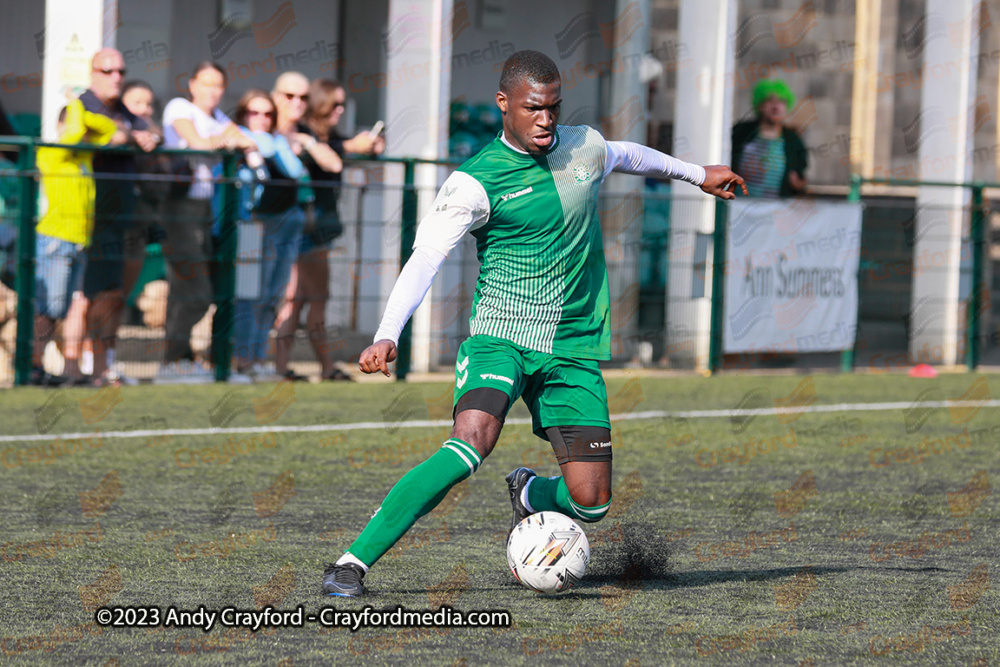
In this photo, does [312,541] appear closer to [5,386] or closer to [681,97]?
[5,386]

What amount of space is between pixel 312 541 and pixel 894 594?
2.32 metres

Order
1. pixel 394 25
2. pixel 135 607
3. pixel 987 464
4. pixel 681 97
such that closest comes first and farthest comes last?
pixel 135 607, pixel 987 464, pixel 394 25, pixel 681 97

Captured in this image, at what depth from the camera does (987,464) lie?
883 cm

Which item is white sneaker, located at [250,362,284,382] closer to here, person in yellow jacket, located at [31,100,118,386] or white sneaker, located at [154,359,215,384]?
white sneaker, located at [154,359,215,384]

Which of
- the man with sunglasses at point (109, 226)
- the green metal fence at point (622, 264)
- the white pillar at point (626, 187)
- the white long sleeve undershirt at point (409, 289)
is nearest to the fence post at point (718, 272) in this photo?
the green metal fence at point (622, 264)

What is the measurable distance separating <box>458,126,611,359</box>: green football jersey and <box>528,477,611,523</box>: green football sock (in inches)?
21.9

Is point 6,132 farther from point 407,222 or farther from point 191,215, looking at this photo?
point 407,222

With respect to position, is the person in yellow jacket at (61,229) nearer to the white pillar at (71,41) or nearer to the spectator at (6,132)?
the spectator at (6,132)

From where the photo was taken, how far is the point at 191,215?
1174 centimetres

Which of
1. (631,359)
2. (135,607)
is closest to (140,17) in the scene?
(631,359)

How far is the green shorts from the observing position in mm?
5293

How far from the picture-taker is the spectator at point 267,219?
1187 centimetres

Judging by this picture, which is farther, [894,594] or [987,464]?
[987,464]

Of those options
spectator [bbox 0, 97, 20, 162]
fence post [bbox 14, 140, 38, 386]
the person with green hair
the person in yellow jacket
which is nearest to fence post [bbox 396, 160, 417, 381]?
the person in yellow jacket
